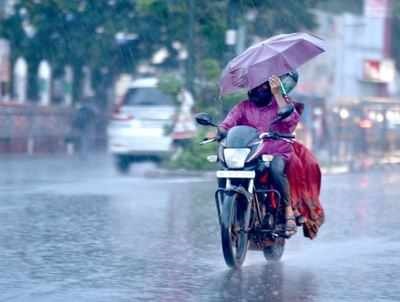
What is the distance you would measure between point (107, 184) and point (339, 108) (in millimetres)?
11132

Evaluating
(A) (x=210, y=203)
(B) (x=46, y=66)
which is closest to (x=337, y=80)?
(B) (x=46, y=66)

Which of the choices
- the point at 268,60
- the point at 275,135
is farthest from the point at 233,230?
the point at 268,60

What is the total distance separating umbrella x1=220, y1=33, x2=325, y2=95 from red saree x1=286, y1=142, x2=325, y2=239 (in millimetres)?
708

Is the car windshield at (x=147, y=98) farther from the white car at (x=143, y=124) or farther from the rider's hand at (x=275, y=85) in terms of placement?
the rider's hand at (x=275, y=85)

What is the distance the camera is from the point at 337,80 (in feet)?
187

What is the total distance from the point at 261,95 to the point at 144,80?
50.8 ft

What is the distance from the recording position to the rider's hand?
10641 mm

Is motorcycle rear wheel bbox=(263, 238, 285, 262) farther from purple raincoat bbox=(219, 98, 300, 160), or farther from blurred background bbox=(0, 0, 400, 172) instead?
blurred background bbox=(0, 0, 400, 172)

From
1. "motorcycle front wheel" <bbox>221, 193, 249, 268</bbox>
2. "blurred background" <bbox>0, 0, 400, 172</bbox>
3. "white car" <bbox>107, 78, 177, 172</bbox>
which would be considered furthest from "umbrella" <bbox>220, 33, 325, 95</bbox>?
"white car" <bbox>107, 78, 177, 172</bbox>

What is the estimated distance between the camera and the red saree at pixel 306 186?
10812 mm

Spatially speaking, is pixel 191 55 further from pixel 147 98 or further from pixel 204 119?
pixel 204 119

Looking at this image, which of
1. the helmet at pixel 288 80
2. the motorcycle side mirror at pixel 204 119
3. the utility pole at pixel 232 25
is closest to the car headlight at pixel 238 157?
the motorcycle side mirror at pixel 204 119

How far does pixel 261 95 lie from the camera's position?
1076 centimetres

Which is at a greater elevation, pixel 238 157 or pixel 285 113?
pixel 285 113
